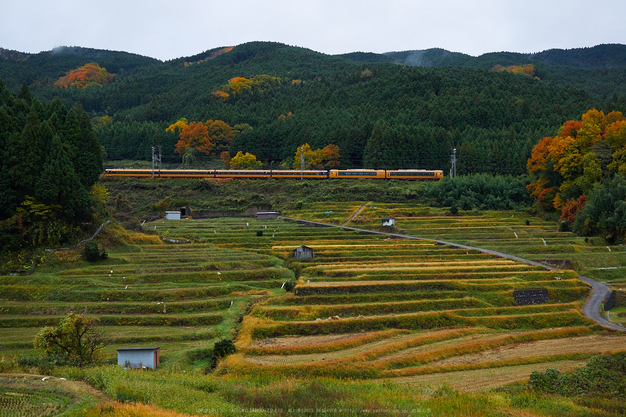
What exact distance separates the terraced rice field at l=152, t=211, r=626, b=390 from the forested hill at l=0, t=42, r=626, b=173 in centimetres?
4107

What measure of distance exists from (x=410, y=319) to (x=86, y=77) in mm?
171920

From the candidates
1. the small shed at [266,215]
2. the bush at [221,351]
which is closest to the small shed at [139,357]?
the bush at [221,351]

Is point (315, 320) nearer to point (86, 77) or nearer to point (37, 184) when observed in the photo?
point (37, 184)

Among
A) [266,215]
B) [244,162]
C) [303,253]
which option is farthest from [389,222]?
[244,162]

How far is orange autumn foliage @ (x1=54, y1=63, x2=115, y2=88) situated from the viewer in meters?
172

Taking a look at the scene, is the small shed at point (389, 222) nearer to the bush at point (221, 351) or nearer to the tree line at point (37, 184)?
the tree line at point (37, 184)

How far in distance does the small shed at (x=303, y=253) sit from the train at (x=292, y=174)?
3526cm

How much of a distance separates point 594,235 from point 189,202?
49.1m

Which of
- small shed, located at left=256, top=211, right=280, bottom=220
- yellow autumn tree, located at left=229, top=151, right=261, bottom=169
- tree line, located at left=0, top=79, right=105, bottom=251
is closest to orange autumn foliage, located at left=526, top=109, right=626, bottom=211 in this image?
small shed, located at left=256, top=211, right=280, bottom=220

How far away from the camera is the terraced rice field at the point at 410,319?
1097 inches

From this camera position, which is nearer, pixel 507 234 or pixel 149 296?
pixel 149 296

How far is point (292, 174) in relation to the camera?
8425 cm

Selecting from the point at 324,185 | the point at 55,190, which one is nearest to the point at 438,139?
the point at 324,185

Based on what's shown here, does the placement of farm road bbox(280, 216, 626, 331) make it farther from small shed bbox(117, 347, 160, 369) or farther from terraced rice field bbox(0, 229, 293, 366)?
small shed bbox(117, 347, 160, 369)
